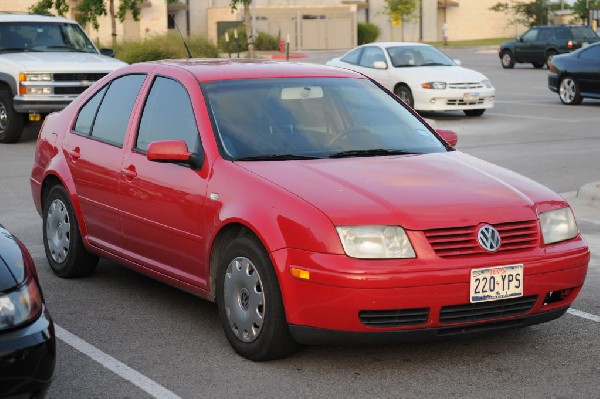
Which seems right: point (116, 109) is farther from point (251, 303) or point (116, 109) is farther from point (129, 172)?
point (251, 303)

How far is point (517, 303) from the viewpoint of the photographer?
6.20m

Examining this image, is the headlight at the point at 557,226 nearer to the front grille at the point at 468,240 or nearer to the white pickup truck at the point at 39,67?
the front grille at the point at 468,240

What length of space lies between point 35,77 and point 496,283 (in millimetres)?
13632

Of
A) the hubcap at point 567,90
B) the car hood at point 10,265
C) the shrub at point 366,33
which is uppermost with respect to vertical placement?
the car hood at point 10,265

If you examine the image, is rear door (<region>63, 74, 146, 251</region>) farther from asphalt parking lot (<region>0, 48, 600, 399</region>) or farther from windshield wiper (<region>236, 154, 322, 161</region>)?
windshield wiper (<region>236, 154, 322, 161</region>)

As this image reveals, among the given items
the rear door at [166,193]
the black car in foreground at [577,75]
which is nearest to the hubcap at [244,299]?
the rear door at [166,193]

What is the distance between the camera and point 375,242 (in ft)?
19.6

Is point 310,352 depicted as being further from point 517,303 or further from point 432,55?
point 432,55

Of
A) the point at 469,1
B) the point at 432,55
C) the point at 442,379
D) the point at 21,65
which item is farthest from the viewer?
the point at 469,1

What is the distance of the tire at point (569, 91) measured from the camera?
2611 cm

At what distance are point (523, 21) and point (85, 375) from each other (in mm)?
81423

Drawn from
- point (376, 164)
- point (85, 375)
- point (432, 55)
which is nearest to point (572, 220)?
point (376, 164)

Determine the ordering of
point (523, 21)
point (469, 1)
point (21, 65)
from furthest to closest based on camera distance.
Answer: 1. point (469, 1)
2. point (523, 21)
3. point (21, 65)

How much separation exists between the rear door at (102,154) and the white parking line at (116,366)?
976mm
